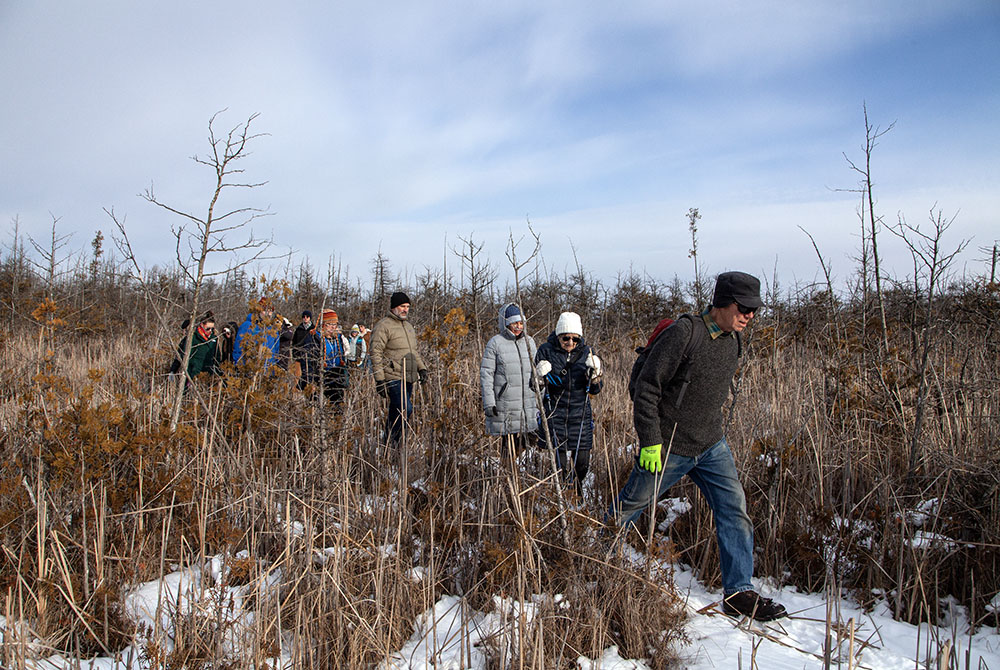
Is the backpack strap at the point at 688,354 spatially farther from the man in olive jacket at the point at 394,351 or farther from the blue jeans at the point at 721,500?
the man in olive jacket at the point at 394,351

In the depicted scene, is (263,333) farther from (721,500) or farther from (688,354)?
(721,500)

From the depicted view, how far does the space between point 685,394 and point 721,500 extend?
583 millimetres

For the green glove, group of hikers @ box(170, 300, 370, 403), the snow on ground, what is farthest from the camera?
group of hikers @ box(170, 300, 370, 403)

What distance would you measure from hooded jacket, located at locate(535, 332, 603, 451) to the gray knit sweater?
49.9 inches

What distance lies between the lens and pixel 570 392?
171 inches

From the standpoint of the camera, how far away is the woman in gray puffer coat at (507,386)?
4.56 meters

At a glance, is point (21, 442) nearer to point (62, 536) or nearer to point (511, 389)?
point (62, 536)

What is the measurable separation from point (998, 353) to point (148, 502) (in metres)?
6.70

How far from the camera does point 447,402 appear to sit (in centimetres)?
434

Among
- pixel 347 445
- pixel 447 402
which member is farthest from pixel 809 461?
pixel 347 445

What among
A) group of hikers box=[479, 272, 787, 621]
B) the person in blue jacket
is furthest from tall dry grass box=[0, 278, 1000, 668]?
group of hikers box=[479, 272, 787, 621]

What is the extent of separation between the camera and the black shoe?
116 inches

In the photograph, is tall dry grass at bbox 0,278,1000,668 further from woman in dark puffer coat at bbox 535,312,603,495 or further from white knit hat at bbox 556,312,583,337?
white knit hat at bbox 556,312,583,337

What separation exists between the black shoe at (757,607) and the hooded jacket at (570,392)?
60.8 inches
